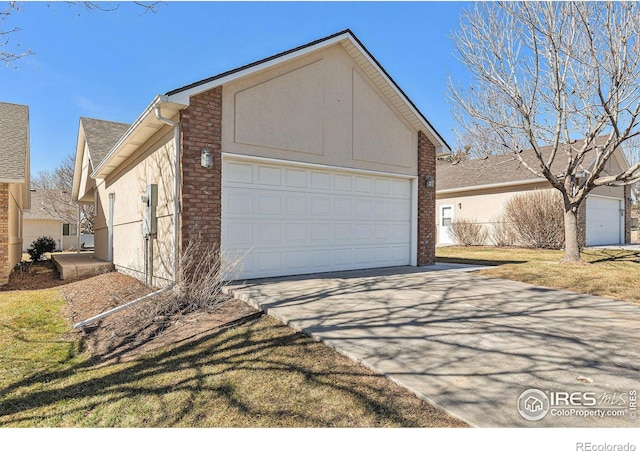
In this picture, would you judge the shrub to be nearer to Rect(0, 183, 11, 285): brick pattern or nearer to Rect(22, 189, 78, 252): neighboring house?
Rect(0, 183, 11, 285): brick pattern

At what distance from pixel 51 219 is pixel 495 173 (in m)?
30.7

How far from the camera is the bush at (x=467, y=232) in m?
19.4

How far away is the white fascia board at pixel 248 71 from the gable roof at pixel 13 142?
5927 millimetres

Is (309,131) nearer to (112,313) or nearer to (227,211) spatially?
(227,211)

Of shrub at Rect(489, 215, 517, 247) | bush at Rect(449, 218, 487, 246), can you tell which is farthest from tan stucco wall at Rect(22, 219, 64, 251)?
shrub at Rect(489, 215, 517, 247)

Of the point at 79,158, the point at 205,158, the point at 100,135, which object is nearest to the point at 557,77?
the point at 205,158

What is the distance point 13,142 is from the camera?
35.5ft

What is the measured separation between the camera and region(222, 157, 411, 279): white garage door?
7422 millimetres

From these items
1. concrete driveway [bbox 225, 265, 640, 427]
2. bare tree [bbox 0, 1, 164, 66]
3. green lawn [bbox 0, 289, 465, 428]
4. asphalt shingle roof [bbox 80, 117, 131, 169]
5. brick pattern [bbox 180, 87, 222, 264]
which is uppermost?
asphalt shingle roof [bbox 80, 117, 131, 169]

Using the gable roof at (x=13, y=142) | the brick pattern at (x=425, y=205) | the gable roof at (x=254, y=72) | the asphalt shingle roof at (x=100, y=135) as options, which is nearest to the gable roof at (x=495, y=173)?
the brick pattern at (x=425, y=205)

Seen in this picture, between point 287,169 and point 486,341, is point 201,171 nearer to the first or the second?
point 287,169

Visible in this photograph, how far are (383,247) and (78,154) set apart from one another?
50.8ft

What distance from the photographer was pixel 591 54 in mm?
8633

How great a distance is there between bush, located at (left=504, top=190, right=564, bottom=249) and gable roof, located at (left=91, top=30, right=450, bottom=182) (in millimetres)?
8397
